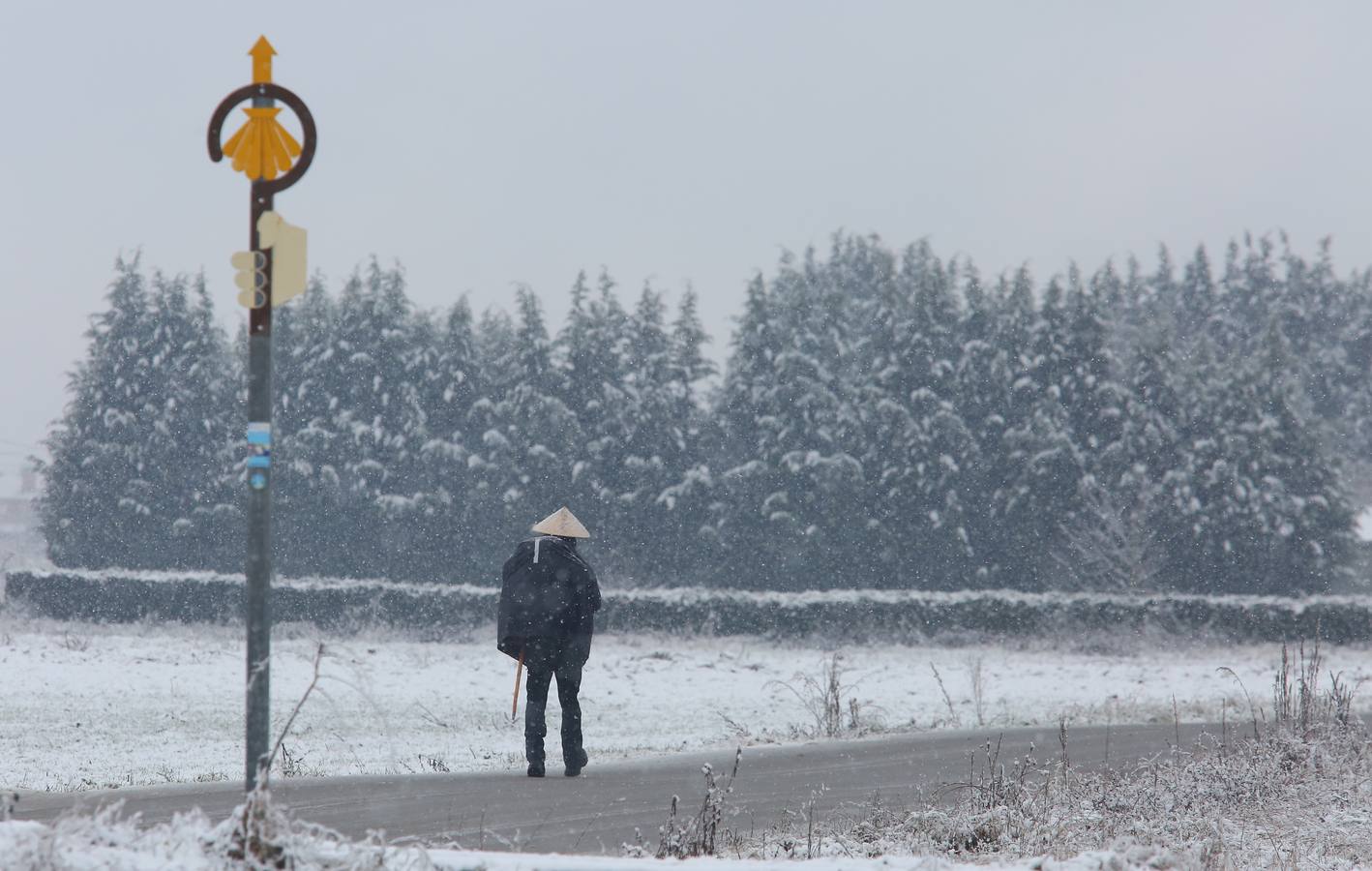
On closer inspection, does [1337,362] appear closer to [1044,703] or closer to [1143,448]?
[1143,448]

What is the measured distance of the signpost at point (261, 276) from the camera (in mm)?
5527

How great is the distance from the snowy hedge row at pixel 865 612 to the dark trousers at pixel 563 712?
626 inches

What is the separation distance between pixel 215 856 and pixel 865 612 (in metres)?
20.8

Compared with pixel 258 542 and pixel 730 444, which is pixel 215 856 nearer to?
pixel 258 542

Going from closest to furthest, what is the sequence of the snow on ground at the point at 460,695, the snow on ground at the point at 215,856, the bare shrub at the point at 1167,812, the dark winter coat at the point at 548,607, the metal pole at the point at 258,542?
1. the snow on ground at the point at 215,856
2. the metal pole at the point at 258,542
3. the bare shrub at the point at 1167,812
4. the dark winter coat at the point at 548,607
5. the snow on ground at the point at 460,695

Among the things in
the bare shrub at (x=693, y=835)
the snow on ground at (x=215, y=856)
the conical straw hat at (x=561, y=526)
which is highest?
the conical straw hat at (x=561, y=526)

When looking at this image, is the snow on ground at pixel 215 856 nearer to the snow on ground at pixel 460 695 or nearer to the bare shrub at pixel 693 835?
the bare shrub at pixel 693 835

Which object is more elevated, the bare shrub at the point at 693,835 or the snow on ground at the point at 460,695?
the bare shrub at the point at 693,835

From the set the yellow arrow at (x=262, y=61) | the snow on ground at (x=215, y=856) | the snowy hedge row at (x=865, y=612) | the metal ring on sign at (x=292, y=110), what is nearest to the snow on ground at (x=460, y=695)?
the snowy hedge row at (x=865, y=612)

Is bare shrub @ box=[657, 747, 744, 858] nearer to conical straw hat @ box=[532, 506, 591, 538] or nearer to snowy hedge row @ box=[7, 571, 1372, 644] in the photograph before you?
conical straw hat @ box=[532, 506, 591, 538]

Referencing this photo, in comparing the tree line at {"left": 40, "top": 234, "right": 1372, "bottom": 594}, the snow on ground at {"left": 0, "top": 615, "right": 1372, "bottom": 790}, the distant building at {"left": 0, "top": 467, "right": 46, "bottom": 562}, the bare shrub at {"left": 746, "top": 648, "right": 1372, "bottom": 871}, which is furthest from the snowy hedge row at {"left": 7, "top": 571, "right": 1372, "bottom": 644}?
the distant building at {"left": 0, "top": 467, "right": 46, "bottom": 562}

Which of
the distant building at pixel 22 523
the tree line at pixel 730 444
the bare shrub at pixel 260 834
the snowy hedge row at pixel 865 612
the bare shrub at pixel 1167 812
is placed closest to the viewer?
the bare shrub at pixel 260 834

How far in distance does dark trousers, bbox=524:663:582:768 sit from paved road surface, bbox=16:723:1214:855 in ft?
0.64

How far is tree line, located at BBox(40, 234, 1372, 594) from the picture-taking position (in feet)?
121
